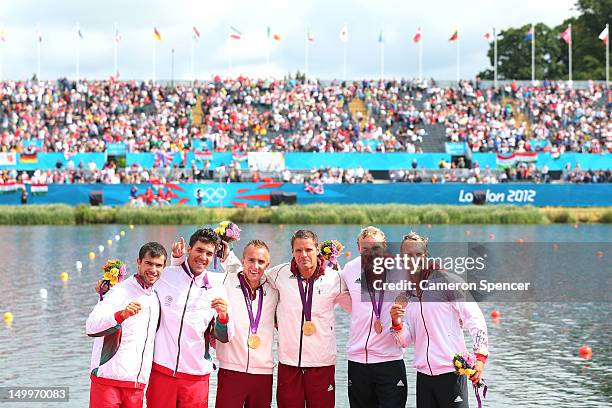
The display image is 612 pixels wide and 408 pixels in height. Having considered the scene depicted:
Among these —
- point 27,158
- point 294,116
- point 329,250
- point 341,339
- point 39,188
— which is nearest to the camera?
point 329,250

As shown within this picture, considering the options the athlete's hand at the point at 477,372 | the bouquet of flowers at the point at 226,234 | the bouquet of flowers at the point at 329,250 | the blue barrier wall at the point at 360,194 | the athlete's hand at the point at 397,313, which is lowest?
the athlete's hand at the point at 477,372

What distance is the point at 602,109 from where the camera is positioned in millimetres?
67875

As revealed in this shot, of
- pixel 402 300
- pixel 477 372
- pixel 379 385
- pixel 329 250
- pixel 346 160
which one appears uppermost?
pixel 346 160

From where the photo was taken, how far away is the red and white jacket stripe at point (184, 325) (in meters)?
9.07

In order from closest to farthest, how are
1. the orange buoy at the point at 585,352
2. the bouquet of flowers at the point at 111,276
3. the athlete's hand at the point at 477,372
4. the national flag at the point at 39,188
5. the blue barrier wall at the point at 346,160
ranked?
the athlete's hand at the point at 477,372
the bouquet of flowers at the point at 111,276
the orange buoy at the point at 585,352
the national flag at the point at 39,188
the blue barrier wall at the point at 346,160

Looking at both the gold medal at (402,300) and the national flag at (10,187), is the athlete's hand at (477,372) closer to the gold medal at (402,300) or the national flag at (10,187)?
the gold medal at (402,300)

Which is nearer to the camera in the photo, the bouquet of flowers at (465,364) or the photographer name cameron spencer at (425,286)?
the bouquet of flowers at (465,364)

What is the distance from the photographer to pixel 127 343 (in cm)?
895

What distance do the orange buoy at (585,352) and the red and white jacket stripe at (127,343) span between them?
35.6 feet

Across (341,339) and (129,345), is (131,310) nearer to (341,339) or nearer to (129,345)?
(129,345)

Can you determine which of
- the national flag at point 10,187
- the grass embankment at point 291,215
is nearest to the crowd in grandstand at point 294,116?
the national flag at point 10,187

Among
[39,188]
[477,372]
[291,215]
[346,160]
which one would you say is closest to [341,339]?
[477,372]

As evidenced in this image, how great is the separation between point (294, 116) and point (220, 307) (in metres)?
56.3

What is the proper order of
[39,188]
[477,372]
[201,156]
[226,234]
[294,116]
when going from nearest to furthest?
1. [477,372]
2. [226,234]
3. [39,188]
4. [201,156]
5. [294,116]
